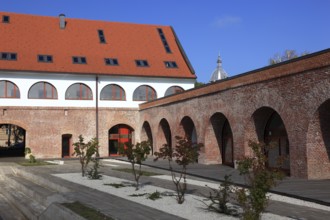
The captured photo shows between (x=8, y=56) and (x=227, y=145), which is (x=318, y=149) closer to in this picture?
(x=227, y=145)

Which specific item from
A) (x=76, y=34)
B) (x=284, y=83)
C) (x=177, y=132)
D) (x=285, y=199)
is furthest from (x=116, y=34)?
(x=285, y=199)

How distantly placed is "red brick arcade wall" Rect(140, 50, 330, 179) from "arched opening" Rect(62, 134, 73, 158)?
1399 cm

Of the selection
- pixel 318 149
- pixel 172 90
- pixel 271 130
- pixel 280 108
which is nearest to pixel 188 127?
pixel 271 130

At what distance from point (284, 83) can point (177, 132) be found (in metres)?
12.0

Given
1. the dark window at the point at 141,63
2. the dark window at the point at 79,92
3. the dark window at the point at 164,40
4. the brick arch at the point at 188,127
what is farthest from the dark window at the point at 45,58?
the brick arch at the point at 188,127

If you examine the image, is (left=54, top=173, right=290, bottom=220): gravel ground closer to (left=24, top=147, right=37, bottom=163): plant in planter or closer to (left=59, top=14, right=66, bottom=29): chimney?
(left=24, top=147, right=37, bottom=163): plant in planter

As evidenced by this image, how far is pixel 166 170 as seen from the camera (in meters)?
21.0

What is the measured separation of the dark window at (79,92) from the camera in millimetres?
34847

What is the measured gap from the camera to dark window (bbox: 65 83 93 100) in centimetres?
3485

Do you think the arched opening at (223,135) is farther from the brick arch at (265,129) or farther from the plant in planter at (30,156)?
the plant in planter at (30,156)

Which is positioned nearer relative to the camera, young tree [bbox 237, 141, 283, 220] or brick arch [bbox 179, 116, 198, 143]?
young tree [bbox 237, 141, 283, 220]

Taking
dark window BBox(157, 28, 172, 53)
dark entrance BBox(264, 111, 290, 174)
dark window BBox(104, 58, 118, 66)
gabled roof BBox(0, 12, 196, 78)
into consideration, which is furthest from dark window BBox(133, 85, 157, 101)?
dark entrance BBox(264, 111, 290, 174)

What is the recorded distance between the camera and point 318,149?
15.1m

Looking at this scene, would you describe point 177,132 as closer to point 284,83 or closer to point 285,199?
point 284,83
